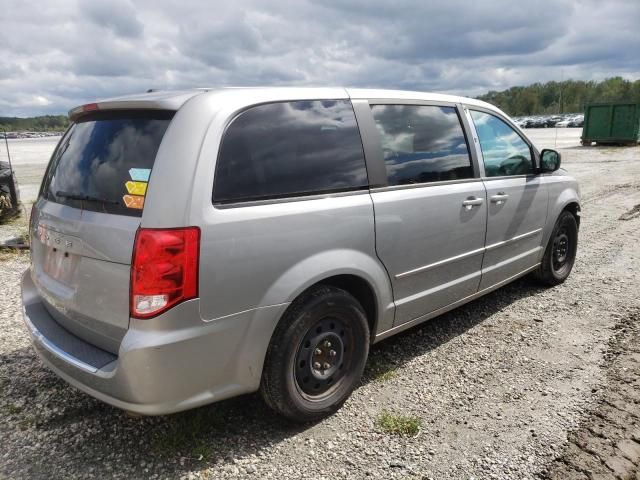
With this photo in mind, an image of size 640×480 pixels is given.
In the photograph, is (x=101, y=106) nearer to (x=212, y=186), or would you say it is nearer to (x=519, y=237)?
(x=212, y=186)

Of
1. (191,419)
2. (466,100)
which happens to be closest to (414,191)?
(466,100)

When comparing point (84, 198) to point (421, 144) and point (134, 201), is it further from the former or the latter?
point (421, 144)

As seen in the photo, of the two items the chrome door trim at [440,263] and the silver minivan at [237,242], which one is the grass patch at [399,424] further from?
the chrome door trim at [440,263]

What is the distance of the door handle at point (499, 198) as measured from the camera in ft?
12.9

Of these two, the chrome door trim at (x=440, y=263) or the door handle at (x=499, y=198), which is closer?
the chrome door trim at (x=440, y=263)

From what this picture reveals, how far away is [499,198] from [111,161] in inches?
113

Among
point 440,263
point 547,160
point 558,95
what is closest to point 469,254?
point 440,263

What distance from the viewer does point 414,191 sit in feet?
10.8

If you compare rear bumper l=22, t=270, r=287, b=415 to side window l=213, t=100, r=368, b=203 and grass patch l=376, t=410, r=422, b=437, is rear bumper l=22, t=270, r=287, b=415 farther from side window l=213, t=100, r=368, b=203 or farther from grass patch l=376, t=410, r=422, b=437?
grass patch l=376, t=410, r=422, b=437

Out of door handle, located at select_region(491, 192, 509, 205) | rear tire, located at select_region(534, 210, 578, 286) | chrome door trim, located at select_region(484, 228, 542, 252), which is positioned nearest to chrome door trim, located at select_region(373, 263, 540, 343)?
chrome door trim, located at select_region(484, 228, 542, 252)

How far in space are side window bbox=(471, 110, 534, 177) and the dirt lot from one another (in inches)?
52.0

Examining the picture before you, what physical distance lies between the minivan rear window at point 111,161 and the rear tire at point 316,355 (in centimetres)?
98

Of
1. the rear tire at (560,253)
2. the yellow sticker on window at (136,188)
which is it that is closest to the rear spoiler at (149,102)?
the yellow sticker on window at (136,188)

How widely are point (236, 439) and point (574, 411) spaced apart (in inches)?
79.1
